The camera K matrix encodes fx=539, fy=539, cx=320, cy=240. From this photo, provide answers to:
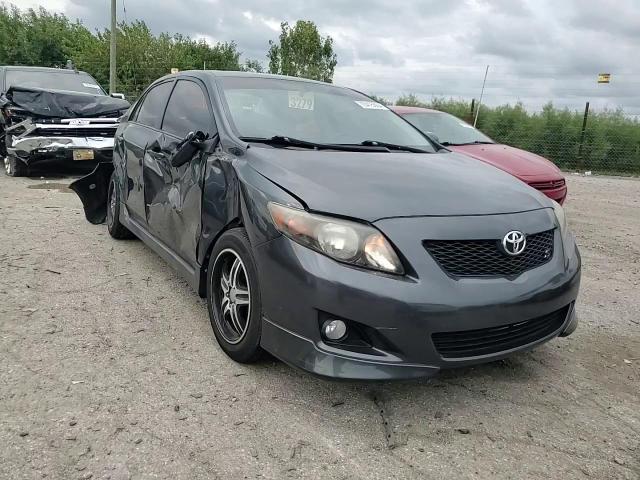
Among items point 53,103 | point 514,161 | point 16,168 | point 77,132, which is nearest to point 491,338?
point 514,161

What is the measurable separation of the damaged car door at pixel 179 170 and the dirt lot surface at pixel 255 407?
0.54 m

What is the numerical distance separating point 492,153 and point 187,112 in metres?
4.17

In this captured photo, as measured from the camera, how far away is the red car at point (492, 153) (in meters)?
6.16

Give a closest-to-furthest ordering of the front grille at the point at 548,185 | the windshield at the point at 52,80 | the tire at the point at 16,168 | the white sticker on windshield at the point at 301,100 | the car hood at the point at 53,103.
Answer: the white sticker on windshield at the point at 301,100 → the front grille at the point at 548,185 → the car hood at the point at 53,103 → the tire at the point at 16,168 → the windshield at the point at 52,80

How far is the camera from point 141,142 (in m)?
4.34

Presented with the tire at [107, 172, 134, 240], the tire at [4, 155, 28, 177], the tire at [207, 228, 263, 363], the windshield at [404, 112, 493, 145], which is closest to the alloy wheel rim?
the tire at [207, 228, 263, 363]

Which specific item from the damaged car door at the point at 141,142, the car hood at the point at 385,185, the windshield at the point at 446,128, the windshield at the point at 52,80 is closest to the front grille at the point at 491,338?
the car hood at the point at 385,185

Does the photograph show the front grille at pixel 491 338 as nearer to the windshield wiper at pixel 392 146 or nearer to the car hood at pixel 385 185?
the car hood at pixel 385 185

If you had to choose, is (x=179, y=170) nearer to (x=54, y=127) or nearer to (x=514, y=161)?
(x=514, y=161)

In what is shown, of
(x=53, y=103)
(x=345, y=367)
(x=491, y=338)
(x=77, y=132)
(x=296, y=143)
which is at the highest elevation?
(x=53, y=103)

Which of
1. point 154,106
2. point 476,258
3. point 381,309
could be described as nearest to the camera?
point 381,309

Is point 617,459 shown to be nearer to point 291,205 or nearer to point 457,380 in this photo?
point 457,380

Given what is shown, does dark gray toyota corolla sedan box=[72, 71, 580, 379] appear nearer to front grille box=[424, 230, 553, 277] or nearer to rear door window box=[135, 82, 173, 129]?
front grille box=[424, 230, 553, 277]

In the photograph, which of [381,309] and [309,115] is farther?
[309,115]
